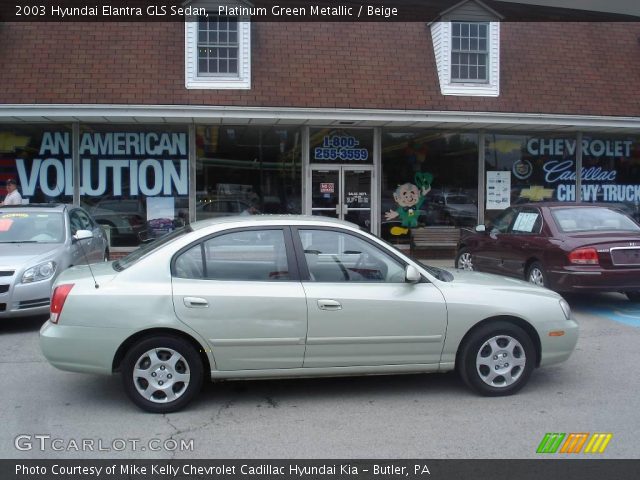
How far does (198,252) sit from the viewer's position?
541 cm

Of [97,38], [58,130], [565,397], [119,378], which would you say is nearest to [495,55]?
[97,38]

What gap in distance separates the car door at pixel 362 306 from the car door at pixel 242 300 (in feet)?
0.43

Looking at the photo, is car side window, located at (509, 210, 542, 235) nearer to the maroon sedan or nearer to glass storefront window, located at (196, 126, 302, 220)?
the maroon sedan

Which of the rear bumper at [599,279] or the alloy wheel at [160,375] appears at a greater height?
the rear bumper at [599,279]

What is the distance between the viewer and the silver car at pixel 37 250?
786 cm

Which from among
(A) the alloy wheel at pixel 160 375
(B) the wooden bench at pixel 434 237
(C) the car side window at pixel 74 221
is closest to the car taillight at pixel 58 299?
(A) the alloy wheel at pixel 160 375

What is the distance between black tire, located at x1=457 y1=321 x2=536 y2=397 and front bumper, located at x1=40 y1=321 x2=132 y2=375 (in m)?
2.79

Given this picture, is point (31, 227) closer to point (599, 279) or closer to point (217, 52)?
point (217, 52)

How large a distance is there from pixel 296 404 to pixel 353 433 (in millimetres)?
779

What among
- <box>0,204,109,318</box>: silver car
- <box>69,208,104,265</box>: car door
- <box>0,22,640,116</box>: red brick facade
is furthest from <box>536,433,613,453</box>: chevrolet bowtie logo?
<box>0,22,640,116</box>: red brick facade

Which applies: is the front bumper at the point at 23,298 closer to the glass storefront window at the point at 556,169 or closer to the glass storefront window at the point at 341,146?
the glass storefront window at the point at 341,146

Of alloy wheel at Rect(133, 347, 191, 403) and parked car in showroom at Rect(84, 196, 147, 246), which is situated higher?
parked car in showroom at Rect(84, 196, 147, 246)

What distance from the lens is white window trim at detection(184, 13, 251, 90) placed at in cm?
1385
